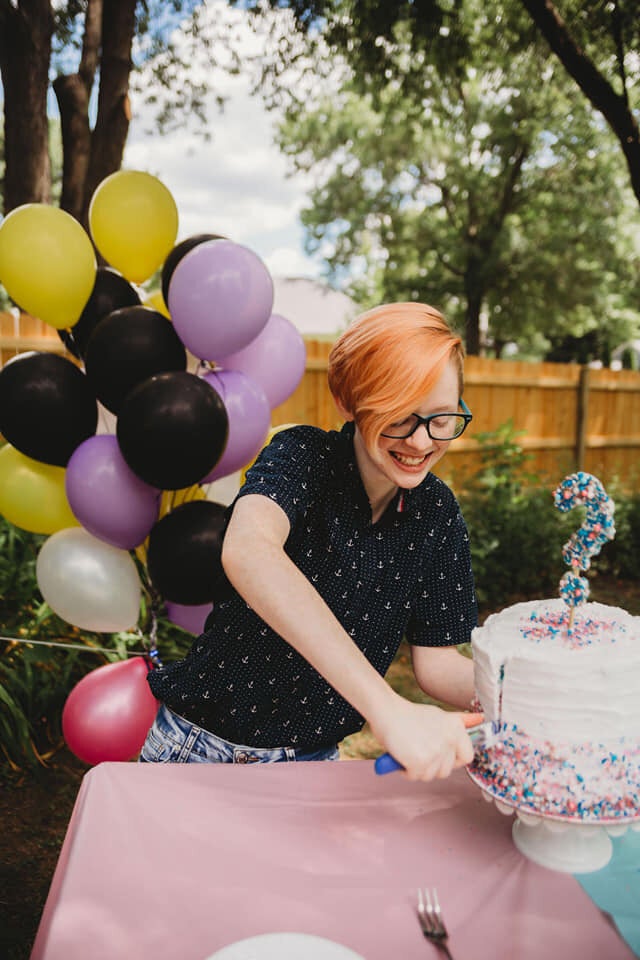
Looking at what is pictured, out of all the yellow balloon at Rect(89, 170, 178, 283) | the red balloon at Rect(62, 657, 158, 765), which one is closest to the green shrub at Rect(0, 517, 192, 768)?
the red balloon at Rect(62, 657, 158, 765)

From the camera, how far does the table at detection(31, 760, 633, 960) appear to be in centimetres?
88

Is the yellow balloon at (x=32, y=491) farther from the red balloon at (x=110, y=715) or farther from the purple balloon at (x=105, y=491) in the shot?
the red balloon at (x=110, y=715)

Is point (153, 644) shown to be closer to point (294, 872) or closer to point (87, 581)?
point (87, 581)

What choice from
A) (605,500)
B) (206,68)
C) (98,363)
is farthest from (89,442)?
(206,68)

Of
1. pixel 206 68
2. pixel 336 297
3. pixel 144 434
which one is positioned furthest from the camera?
pixel 336 297

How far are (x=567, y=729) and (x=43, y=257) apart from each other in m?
2.31

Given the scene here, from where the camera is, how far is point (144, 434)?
2.45m

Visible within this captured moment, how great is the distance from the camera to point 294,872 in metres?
1.00

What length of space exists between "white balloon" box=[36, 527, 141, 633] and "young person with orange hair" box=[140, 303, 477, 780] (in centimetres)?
122

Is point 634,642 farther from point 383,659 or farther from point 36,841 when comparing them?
point 36,841

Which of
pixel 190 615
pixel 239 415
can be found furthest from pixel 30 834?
pixel 239 415

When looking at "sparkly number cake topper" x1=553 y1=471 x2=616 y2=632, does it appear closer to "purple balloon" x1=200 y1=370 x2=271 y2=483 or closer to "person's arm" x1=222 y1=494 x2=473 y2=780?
"person's arm" x1=222 y1=494 x2=473 y2=780

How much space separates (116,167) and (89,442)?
2160 millimetres

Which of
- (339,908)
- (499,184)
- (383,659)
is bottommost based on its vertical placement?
(339,908)
